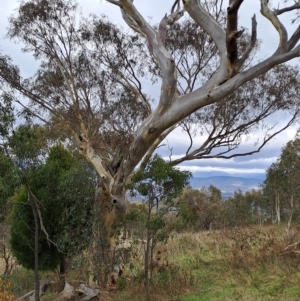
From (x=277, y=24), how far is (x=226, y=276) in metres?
4.39

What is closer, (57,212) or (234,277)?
(234,277)

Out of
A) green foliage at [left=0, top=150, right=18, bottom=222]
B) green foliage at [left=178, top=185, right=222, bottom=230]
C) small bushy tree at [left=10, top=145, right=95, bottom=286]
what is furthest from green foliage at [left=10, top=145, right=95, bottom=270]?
green foliage at [left=178, top=185, right=222, bottom=230]

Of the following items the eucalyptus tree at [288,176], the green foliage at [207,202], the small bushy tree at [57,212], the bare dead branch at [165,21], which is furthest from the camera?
the green foliage at [207,202]

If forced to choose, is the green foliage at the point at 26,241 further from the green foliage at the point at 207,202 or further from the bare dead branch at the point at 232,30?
the green foliage at the point at 207,202

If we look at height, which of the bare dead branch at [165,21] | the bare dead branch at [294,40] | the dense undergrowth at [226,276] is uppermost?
the bare dead branch at [165,21]

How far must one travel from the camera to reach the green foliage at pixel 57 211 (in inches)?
320

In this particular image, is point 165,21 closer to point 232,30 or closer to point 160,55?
point 160,55

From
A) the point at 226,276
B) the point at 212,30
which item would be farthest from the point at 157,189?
the point at 212,30

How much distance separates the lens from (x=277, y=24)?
6059mm

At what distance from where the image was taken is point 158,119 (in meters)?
6.79

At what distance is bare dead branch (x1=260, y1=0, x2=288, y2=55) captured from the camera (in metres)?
6.04

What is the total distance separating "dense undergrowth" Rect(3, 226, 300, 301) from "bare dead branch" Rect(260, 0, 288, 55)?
11.8 feet

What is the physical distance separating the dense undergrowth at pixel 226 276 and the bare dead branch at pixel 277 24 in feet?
11.8

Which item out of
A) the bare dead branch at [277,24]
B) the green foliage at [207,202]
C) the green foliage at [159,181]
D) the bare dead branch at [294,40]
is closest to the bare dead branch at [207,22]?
the bare dead branch at [277,24]
